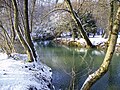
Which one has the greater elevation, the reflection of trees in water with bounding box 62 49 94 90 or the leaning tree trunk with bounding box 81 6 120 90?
the leaning tree trunk with bounding box 81 6 120 90

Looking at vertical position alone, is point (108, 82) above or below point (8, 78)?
below

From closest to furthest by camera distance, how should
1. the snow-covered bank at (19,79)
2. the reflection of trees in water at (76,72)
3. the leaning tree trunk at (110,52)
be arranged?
the leaning tree trunk at (110,52)
the reflection of trees in water at (76,72)
the snow-covered bank at (19,79)

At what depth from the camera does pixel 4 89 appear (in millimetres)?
7621

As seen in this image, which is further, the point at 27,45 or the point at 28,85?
the point at 27,45

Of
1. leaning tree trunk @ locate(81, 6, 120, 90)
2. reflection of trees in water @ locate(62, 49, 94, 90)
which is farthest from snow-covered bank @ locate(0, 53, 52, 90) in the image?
leaning tree trunk @ locate(81, 6, 120, 90)

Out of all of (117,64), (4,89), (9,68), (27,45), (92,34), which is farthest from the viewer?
(92,34)

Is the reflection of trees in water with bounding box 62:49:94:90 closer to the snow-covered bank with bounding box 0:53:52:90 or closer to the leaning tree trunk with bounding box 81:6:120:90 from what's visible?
the leaning tree trunk with bounding box 81:6:120:90

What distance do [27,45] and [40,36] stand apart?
3415cm

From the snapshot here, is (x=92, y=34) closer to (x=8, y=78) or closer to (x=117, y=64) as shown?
(x=117, y=64)

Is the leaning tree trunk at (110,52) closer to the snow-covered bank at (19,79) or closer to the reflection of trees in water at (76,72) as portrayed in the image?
the reflection of trees in water at (76,72)

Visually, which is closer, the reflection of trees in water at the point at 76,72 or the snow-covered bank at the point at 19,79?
the reflection of trees in water at the point at 76,72

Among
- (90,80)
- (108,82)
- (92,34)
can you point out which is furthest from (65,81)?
(92,34)

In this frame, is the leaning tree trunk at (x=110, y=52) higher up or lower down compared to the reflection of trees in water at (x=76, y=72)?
higher up

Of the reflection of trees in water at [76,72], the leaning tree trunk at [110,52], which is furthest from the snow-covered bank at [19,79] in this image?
the leaning tree trunk at [110,52]
